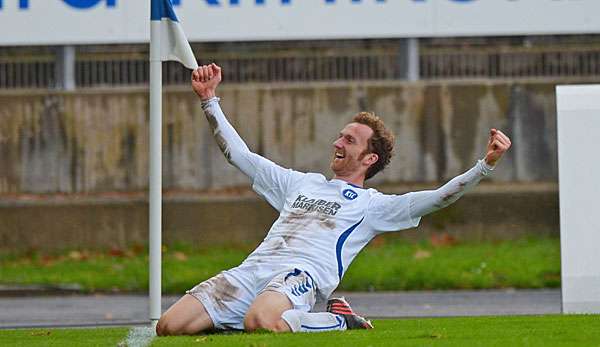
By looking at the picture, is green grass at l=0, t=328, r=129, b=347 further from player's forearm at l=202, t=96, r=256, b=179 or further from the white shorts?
player's forearm at l=202, t=96, r=256, b=179

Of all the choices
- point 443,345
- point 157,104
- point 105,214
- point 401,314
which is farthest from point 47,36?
point 443,345

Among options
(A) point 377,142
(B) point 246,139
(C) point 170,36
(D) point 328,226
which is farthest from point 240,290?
(B) point 246,139

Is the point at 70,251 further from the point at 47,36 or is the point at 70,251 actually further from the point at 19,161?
the point at 47,36

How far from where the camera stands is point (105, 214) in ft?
58.0

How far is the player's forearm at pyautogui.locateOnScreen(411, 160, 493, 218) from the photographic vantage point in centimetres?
823

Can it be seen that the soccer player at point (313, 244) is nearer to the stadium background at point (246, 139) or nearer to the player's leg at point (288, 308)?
the player's leg at point (288, 308)

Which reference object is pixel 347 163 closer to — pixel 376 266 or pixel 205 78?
pixel 205 78

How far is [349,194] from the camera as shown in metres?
8.77

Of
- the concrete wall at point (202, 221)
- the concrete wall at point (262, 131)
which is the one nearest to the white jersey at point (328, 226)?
the concrete wall at point (202, 221)

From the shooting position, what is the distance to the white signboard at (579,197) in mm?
10836

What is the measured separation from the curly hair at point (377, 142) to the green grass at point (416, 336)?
0.92 m

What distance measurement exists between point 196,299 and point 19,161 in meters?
9.84

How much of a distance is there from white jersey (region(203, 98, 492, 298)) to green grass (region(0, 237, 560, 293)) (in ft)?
22.6

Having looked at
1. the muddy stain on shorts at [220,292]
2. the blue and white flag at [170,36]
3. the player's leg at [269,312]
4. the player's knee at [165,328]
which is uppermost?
the blue and white flag at [170,36]
